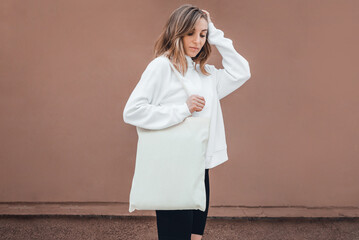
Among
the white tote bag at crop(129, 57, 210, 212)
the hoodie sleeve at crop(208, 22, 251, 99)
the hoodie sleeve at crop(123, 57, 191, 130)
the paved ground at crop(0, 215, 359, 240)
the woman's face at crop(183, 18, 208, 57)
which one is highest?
the woman's face at crop(183, 18, 208, 57)

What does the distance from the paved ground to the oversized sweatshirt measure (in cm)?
132

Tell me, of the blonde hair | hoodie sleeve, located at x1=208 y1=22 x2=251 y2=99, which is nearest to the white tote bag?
the blonde hair

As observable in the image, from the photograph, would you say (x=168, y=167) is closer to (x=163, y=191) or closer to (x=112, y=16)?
(x=163, y=191)

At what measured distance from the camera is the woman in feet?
4.99

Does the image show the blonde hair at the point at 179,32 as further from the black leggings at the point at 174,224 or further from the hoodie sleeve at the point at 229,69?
the black leggings at the point at 174,224

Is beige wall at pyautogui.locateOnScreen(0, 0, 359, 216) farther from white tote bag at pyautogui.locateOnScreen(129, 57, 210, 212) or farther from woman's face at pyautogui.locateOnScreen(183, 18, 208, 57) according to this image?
white tote bag at pyautogui.locateOnScreen(129, 57, 210, 212)

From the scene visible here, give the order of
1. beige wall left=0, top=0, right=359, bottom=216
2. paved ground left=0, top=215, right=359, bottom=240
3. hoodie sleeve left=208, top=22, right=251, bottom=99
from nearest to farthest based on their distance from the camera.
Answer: hoodie sleeve left=208, top=22, right=251, bottom=99 → paved ground left=0, top=215, right=359, bottom=240 → beige wall left=0, top=0, right=359, bottom=216

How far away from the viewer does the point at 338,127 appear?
114 inches

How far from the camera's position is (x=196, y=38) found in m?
1.63

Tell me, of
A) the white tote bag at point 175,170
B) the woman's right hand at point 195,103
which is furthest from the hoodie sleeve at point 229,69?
the white tote bag at point 175,170

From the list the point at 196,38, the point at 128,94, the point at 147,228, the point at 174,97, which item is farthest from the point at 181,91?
the point at 147,228

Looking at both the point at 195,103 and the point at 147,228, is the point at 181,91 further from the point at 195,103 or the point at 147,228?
the point at 147,228

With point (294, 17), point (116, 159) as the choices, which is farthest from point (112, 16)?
point (294, 17)

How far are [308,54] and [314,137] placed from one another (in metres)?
0.70
